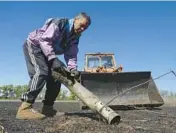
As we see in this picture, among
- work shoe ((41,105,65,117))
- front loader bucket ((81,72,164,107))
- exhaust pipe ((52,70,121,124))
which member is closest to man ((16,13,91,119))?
exhaust pipe ((52,70,121,124))

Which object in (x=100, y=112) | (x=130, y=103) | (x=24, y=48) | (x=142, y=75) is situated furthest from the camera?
(x=142, y=75)

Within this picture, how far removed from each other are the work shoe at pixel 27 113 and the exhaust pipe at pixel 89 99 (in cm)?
59

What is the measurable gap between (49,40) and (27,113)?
111 cm

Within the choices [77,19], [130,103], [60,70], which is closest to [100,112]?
[60,70]

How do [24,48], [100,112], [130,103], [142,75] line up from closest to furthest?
[100,112] → [24,48] → [130,103] → [142,75]

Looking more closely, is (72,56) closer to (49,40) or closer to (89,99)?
(49,40)

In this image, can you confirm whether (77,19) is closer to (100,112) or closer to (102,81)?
(100,112)

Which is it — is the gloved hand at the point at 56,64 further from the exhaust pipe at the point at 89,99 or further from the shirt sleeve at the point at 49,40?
the exhaust pipe at the point at 89,99

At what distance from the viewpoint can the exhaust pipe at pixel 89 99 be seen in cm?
517

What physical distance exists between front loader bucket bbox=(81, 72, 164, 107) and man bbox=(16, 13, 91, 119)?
5.19 metres

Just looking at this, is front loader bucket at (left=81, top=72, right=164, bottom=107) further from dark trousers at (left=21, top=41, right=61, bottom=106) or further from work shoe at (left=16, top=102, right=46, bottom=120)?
work shoe at (left=16, top=102, right=46, bottom=120)

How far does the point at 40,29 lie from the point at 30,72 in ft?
2.15

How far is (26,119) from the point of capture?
584cm

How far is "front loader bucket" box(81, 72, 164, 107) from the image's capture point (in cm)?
1141
